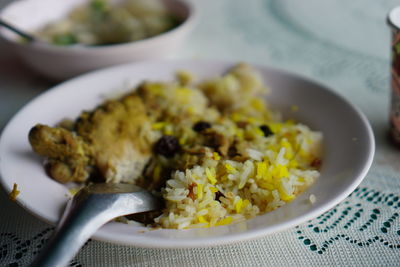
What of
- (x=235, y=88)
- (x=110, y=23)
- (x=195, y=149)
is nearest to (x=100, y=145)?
(x=195, y=149)

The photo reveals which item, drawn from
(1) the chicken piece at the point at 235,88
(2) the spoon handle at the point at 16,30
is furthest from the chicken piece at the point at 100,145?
(2) the spoon handle at the point at 16,30

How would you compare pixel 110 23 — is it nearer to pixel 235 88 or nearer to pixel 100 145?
pixel 235 88

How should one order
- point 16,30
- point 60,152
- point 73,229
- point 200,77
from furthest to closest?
point 16,30 < point 200,77 < point 60,152 < point 73,229

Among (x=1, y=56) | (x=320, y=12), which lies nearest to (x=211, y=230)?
(x=1, y=56)

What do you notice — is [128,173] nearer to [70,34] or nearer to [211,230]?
[211,230]

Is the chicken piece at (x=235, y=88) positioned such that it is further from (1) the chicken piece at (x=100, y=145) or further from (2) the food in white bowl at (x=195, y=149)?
(1) the chicken piece at (x=100, y=145)
